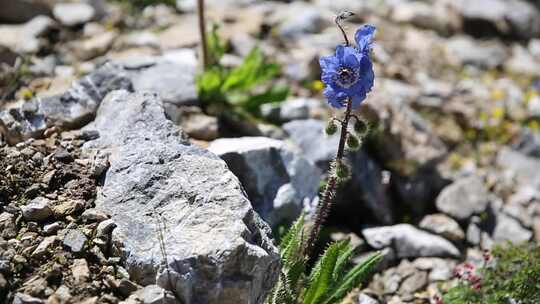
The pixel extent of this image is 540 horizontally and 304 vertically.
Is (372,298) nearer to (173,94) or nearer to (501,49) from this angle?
(173,94)

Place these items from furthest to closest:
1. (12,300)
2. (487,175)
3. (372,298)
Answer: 1. (487,175)
2. (372,298)
3. (12,300)

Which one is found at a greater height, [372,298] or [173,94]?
[173,94]

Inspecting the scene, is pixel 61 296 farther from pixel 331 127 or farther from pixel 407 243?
pixel 407 243

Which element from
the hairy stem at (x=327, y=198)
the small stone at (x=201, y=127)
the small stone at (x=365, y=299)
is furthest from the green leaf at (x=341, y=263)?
the small stone at (x=201, y=127)

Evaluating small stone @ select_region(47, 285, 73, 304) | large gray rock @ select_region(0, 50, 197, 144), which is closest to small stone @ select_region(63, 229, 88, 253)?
small stone @ select_region(47, 285, 73, 304)

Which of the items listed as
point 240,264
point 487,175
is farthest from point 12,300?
point 487,175

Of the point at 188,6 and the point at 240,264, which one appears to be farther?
the point at 188,6
